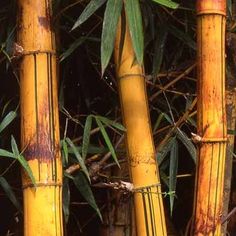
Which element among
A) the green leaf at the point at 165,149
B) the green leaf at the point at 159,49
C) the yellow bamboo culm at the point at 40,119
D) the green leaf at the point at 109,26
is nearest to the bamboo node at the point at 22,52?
the yellow bamboo culm at the point at 40,119

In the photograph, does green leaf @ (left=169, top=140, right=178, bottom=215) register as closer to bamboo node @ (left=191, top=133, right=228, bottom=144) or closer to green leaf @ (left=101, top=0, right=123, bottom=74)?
bamboo node @ (left=191, top=133, right=228, bottom=144)

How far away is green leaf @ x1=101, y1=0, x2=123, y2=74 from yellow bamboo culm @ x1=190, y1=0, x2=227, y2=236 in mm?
153

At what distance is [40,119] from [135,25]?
247mm

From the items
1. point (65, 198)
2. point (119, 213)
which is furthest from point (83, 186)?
point (119, 213)

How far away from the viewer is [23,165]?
974 mm

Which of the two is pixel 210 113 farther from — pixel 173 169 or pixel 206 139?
pixel 173 169

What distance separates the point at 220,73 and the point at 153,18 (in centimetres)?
27

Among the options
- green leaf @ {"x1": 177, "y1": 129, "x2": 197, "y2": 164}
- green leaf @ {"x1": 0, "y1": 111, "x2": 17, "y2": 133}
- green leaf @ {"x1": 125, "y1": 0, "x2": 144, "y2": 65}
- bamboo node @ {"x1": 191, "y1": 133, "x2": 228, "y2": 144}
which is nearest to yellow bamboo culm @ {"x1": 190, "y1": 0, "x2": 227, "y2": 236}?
bamboo node @ {"x1": 191, "y1": 133, "x2": 228, "y2": 144}

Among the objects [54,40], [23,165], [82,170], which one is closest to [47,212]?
[23,165]

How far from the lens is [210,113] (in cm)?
100

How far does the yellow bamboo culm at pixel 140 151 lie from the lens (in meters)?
1.06

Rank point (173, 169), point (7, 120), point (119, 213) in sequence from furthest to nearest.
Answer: point (119, 213) → point (173, 169) → point (7, 120)

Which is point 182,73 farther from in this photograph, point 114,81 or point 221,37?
point 221,37

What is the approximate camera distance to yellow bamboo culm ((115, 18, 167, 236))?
1063mm
